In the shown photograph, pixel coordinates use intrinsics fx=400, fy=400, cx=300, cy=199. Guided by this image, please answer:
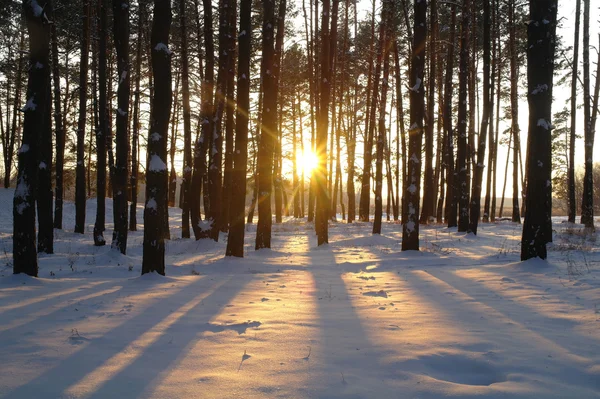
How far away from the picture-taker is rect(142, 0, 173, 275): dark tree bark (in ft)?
22.7

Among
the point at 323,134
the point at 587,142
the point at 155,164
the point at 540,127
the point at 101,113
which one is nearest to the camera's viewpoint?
the point at 155,164

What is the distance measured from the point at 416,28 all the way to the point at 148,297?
29.2 feet

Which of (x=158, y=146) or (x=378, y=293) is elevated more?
(x=158, y=146)

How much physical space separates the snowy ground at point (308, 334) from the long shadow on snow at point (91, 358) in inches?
0.6

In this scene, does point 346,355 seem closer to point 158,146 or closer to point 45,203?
point 158,146

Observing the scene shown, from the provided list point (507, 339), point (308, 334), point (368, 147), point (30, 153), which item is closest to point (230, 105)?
point (30, 153)

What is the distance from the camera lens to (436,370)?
2.95 metres

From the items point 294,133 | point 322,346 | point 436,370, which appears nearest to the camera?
point 436,370

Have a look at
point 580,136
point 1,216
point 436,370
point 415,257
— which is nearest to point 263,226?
point 415,257

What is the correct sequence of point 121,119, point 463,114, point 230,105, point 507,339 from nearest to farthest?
point 507,339 < point 121,119 < point 230,105 < point 463,114

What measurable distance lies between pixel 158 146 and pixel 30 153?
206cm

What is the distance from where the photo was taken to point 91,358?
3.17m

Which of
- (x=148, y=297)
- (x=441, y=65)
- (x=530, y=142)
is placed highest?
(x=441, y=65)

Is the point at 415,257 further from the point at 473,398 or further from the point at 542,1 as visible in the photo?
the point at 473,398
